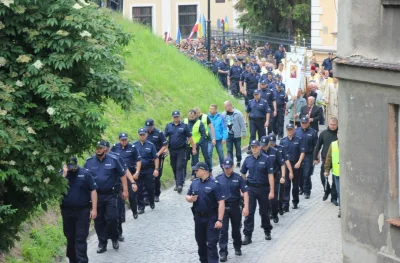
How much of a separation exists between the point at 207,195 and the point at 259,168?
2.37 metres

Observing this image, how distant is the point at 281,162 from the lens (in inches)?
702

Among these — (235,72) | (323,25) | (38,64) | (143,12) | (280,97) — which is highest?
(143,12)

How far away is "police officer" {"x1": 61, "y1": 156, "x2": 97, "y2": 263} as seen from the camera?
49.5ft

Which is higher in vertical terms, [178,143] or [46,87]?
[46,87]

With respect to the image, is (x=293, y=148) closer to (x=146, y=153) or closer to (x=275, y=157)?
(x=275, y=157)

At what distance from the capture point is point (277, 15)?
46719 mm

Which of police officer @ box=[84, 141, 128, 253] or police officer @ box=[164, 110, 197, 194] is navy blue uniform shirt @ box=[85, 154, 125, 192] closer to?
police officer @ box=[84, 141, 128, 253]

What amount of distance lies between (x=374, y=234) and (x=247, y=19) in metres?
34.8

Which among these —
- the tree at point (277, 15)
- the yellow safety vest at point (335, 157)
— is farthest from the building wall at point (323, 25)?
the yellow safety vest at point (335, 157)

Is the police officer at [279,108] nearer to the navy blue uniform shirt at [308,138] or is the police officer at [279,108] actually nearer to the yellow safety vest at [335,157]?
the navy blue uniform shirt at [308,138]

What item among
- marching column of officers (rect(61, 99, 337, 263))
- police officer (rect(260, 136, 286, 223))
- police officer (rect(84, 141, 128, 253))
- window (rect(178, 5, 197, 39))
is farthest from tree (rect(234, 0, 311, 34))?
police officer (rect(84, 141, 128, 253))

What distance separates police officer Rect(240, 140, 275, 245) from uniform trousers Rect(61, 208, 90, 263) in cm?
315

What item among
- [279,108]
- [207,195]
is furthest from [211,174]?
[279,108]

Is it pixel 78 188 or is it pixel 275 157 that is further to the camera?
pixel 275 157
